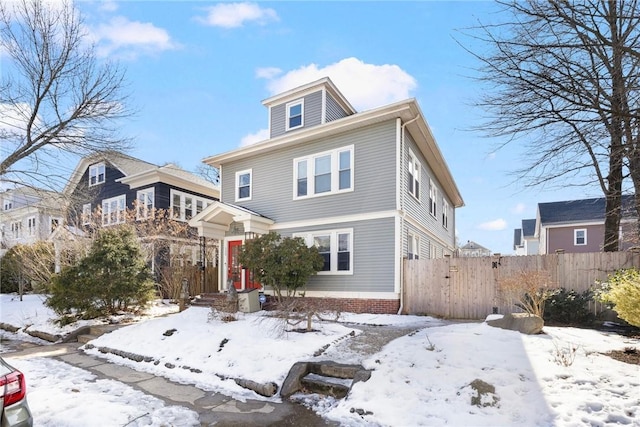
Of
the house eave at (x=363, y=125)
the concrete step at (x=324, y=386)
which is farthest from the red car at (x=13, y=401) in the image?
the house eave at (x=363, y=125)

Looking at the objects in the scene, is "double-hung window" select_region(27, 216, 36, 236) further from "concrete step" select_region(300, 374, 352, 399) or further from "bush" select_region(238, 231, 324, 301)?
"concrete step" select_region(300, 374, 352, 399)

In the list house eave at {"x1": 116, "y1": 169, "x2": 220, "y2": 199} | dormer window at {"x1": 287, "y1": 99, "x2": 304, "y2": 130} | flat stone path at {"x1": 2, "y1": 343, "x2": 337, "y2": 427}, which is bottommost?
flat stone path at {"x1": 2, "y1": 343, "x2": 337, "y2": 427}

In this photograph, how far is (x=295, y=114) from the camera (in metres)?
14.4

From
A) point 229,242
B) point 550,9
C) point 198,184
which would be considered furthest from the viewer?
point 198,184

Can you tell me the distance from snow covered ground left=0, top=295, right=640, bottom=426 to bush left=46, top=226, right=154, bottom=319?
330cm

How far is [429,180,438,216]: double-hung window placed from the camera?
15.7 metres

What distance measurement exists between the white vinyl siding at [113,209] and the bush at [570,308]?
1946cm

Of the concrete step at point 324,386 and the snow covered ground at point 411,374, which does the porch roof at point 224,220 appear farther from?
the concrete step at point 324,386

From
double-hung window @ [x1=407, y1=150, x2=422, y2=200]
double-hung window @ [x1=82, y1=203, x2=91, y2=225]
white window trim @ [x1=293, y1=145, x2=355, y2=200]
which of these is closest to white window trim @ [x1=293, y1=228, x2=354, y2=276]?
white window trim @ [x1=293, y1=145, x2=355, y2=200]

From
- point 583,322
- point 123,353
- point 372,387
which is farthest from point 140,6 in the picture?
point 583,322

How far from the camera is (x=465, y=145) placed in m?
6.94

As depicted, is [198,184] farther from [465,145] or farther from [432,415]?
[432,415]

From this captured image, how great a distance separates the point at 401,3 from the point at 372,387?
6676 millimetres

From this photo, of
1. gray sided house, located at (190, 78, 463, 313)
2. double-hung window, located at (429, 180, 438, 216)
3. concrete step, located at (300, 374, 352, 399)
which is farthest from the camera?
double-hung window, located at (429, 180, 438, 216)
